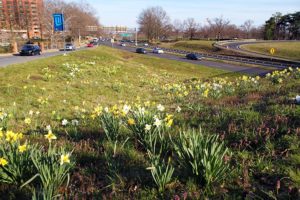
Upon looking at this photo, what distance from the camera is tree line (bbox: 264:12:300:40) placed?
104 metres

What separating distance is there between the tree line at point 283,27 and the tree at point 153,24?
143 ft

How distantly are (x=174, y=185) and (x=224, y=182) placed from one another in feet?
1.83

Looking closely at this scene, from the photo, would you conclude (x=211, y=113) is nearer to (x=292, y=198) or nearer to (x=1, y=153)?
(x=292, y=198)

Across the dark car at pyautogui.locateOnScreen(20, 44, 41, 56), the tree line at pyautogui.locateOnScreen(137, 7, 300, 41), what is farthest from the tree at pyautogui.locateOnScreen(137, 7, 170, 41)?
the dark car at pyautogui.locateOnScreen(20, 44, 41, 56)

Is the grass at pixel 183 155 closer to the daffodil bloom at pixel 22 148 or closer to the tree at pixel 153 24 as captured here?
the daffodil bloom at pixel 22 148

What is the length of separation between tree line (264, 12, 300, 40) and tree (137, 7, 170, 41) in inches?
1721

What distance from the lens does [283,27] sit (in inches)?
4392

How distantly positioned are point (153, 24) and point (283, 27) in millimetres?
A: 54389

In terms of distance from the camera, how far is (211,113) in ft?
19.5

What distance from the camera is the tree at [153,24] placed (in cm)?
12106

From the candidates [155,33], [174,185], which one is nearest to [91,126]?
[174,185]

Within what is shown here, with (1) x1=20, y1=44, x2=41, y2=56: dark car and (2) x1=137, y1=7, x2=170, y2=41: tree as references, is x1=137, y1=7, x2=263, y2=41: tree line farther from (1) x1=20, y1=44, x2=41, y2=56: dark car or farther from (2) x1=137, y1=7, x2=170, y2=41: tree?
(1) x1=20, y1=44, x2=41, y2=56: dark car

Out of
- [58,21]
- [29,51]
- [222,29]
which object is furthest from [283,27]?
[58,21]

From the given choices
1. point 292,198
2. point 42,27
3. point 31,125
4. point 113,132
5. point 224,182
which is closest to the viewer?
point 292,198
